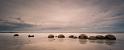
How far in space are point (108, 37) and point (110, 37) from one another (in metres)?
0.63

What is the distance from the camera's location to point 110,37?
32656 mm

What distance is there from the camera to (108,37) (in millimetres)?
33219

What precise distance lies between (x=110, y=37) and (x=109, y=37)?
10.0 inches

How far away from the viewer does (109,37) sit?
32844 mm

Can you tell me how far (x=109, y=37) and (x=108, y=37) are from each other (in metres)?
0.39
